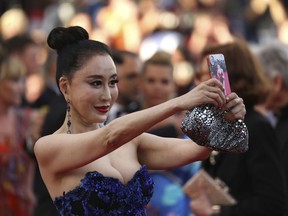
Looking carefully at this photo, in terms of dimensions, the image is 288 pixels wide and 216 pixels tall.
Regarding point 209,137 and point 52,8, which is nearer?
point 209,137

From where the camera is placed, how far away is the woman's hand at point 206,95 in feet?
15.8

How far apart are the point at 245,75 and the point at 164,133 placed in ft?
3.35

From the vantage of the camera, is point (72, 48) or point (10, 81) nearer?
point (72, 48)

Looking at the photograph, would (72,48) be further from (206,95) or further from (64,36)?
(206,95)

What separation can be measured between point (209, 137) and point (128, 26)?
12933 mm

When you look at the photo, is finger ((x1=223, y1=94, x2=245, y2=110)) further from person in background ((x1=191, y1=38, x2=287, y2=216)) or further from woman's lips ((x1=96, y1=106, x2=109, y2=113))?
person in background ((x1=191, y1=38, x2=287, y2=216))

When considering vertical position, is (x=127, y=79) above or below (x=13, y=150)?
above

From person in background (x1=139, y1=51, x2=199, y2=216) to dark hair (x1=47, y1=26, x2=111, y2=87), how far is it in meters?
2.14

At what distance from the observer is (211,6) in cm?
2161

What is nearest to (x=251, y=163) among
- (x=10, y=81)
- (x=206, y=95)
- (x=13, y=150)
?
(x=206, y=95)

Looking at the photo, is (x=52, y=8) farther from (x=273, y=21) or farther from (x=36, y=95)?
(x=36, y=95)

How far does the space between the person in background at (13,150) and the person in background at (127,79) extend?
0.97 meters

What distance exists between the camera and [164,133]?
7.62 metres

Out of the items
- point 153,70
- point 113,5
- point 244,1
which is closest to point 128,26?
point 113,5
